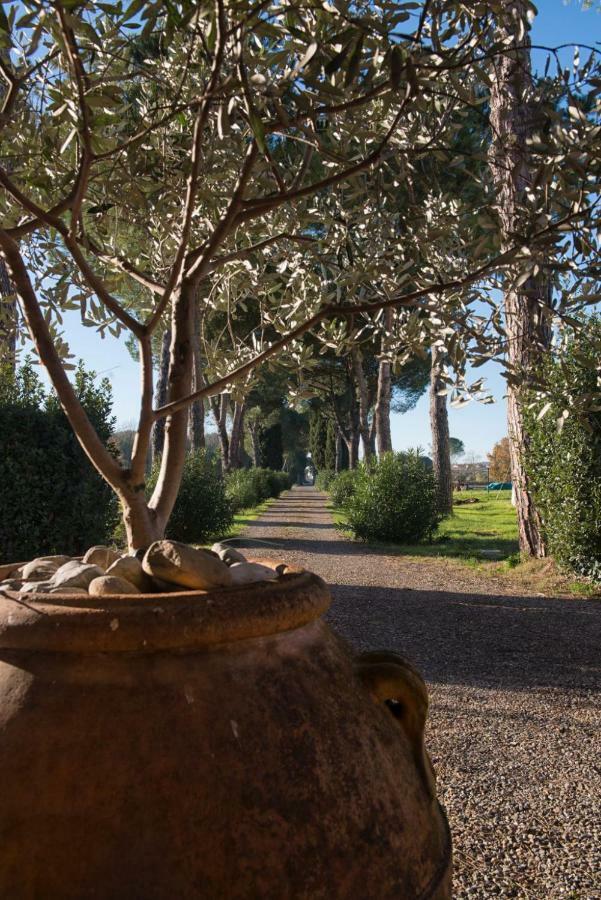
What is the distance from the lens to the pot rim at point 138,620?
1.16m

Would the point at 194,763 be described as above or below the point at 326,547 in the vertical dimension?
above

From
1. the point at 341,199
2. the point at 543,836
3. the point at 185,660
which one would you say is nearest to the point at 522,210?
the point at 341,199

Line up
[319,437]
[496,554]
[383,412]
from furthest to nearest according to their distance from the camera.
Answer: [319,437], [383,412], [496,554]

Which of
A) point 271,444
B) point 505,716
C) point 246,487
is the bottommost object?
point 505,716

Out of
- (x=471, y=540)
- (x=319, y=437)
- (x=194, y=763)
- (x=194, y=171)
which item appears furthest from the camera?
(x=319, y=437)

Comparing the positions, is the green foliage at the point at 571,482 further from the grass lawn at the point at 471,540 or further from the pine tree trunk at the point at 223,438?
the pine tree trunk at the point at 223,438

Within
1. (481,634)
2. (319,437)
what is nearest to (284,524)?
(481,634)

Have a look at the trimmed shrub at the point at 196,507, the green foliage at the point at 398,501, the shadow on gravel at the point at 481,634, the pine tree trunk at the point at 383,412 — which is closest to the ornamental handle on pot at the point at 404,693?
the shadow on gravel at the point at 481,634

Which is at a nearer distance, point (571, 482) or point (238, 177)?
point (238, 177)

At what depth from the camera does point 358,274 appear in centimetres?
271

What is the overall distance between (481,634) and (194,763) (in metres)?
5.71

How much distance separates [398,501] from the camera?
44.7 feet

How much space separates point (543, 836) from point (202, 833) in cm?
240

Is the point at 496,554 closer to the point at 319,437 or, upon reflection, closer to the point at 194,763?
the point at 194,763
